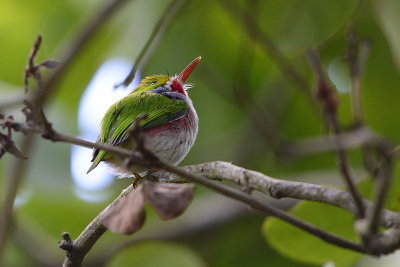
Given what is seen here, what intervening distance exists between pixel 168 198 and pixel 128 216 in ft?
0.39

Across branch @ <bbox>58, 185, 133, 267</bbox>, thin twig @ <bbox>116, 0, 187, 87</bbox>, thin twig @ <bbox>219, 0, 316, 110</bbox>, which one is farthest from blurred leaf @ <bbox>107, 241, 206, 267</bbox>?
thin twig @ <bbox>219, 0, 316, 110</bbox>

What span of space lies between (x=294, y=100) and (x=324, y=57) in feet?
2.02

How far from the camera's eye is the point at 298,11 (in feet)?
11.0

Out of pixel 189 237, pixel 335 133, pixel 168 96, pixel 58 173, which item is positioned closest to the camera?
pixel 335 133

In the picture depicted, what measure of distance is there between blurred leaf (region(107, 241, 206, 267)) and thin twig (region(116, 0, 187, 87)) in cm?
83

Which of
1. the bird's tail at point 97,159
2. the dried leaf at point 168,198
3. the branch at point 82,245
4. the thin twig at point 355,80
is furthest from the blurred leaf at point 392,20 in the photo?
the bird's tail at point 97,159

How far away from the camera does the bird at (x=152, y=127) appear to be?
3.21 meters

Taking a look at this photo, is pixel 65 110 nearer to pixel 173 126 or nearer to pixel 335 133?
pixel 173 126

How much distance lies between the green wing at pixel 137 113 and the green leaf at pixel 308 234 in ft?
2.96

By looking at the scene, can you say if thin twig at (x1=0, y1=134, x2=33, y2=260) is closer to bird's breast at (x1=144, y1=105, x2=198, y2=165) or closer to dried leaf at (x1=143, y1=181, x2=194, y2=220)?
dried leaf at (x1=143, y1=181, x2=194, y2=220)

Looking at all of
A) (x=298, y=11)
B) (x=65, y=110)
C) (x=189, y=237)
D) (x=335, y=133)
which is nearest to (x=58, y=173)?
(x=65, y=110)

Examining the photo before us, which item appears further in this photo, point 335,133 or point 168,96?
point 168,96

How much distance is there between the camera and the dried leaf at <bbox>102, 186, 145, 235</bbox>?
5.55 feet

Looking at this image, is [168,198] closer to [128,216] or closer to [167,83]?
[128,216]
